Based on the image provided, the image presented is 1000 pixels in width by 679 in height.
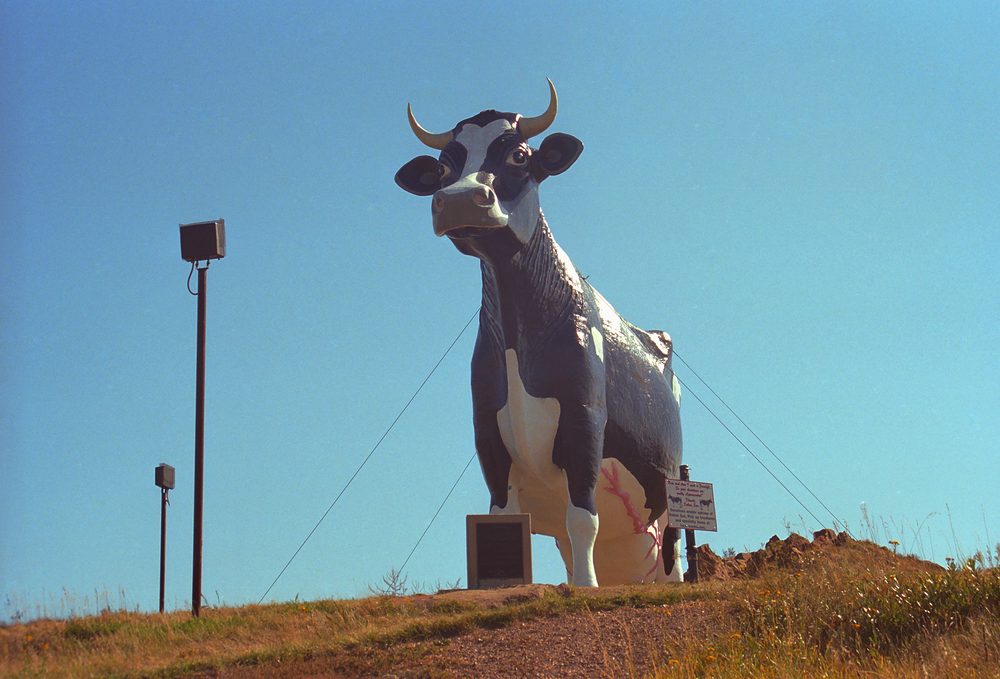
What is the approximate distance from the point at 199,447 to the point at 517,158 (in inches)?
189

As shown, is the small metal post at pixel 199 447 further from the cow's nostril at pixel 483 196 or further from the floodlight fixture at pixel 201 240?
the cow's nostril at pixel 483 196

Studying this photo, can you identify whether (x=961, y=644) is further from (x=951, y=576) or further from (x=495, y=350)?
(x=495, y=350)

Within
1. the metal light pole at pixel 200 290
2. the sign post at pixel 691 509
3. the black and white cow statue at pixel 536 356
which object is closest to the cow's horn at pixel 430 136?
the black and white cow statue at pixel 536 356

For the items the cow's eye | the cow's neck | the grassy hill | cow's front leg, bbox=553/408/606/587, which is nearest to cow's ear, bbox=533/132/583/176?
Result: the cow's eye

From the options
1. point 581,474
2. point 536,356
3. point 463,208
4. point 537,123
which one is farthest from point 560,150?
point 581,474

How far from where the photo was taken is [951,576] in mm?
7992

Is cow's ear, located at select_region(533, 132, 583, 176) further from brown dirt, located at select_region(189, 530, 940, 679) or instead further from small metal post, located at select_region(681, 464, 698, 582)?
brown dirt, located at select_region(189, 530, 940, 679)

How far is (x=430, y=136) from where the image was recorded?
12383mm

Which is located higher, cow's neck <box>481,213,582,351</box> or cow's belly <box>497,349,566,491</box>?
cow's neck <box>481,213,582,351</box>

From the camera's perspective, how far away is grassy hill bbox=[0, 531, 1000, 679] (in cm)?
686

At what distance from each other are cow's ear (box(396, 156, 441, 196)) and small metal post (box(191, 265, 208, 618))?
2605 mm

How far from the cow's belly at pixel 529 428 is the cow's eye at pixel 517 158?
82.8 inches

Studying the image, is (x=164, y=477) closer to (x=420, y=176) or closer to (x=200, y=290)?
→ (x=200, y=290)

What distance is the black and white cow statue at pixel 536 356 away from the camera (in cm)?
1098
